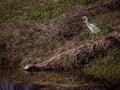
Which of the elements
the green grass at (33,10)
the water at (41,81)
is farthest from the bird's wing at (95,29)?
the green grass at (33,10)

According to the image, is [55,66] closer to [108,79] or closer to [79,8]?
[108,79]

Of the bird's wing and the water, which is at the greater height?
the bird's wing

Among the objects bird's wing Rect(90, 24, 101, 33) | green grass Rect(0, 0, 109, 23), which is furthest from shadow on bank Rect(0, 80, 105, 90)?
green grass Rect(0, 0, 109, 23)

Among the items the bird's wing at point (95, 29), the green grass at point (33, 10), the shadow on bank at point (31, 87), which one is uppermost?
the green grass at point (33, 10)

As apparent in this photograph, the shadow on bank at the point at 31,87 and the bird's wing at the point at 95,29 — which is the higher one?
the bird's wing at the point at 95,29

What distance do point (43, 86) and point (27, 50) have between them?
3.18 meters

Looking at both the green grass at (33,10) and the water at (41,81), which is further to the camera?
the green grass at (33,10)

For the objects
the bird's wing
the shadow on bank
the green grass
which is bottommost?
the shadow on bank

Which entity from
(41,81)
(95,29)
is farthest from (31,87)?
(95,29)

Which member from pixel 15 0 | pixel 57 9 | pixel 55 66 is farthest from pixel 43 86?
pixel 15 0

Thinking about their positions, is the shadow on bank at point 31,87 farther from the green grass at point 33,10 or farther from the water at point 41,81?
the green grass at point 33,10

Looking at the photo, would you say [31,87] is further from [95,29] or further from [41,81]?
[95,29]

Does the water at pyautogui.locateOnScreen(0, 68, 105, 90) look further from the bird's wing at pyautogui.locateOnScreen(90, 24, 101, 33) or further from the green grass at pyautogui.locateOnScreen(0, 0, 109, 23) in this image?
the green grass at pyautogui.locateOnScreen(0, 0, 109, 23)

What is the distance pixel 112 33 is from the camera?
16.3 metres
